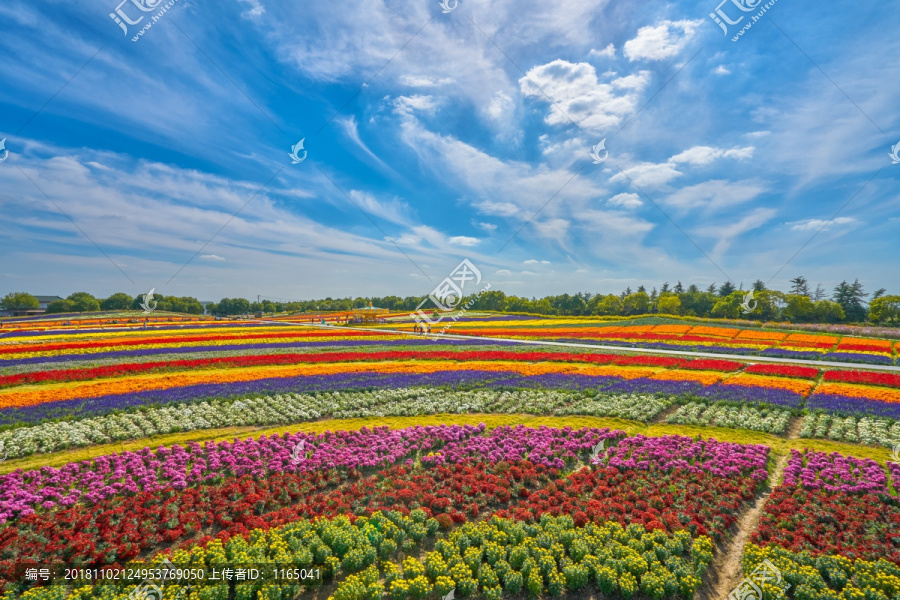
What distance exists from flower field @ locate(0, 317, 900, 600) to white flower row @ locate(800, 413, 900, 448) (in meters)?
0.11

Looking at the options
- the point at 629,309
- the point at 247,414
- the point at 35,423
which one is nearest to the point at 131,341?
the point at 35,423

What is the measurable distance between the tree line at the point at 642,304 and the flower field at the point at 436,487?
42.9 metres

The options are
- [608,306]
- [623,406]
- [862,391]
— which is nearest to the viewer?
[623,406]

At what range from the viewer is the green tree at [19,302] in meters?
85.1

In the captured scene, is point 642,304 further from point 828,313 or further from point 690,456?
point 690,456

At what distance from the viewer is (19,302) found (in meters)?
85.8

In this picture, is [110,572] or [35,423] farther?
[35,423]

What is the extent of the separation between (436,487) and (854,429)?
14.0 meters

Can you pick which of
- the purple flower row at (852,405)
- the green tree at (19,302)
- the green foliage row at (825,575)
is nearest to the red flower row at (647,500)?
the green foliage row at (825,575)

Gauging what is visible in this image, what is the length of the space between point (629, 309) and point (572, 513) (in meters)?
87.2

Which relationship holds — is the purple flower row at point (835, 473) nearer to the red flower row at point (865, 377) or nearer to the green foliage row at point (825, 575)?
the green foliage row at point (825, 575)

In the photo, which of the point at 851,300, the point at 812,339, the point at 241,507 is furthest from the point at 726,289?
the point at 241,507

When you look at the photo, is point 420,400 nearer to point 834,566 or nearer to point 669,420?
point 669,420

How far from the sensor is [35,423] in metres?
11.9
